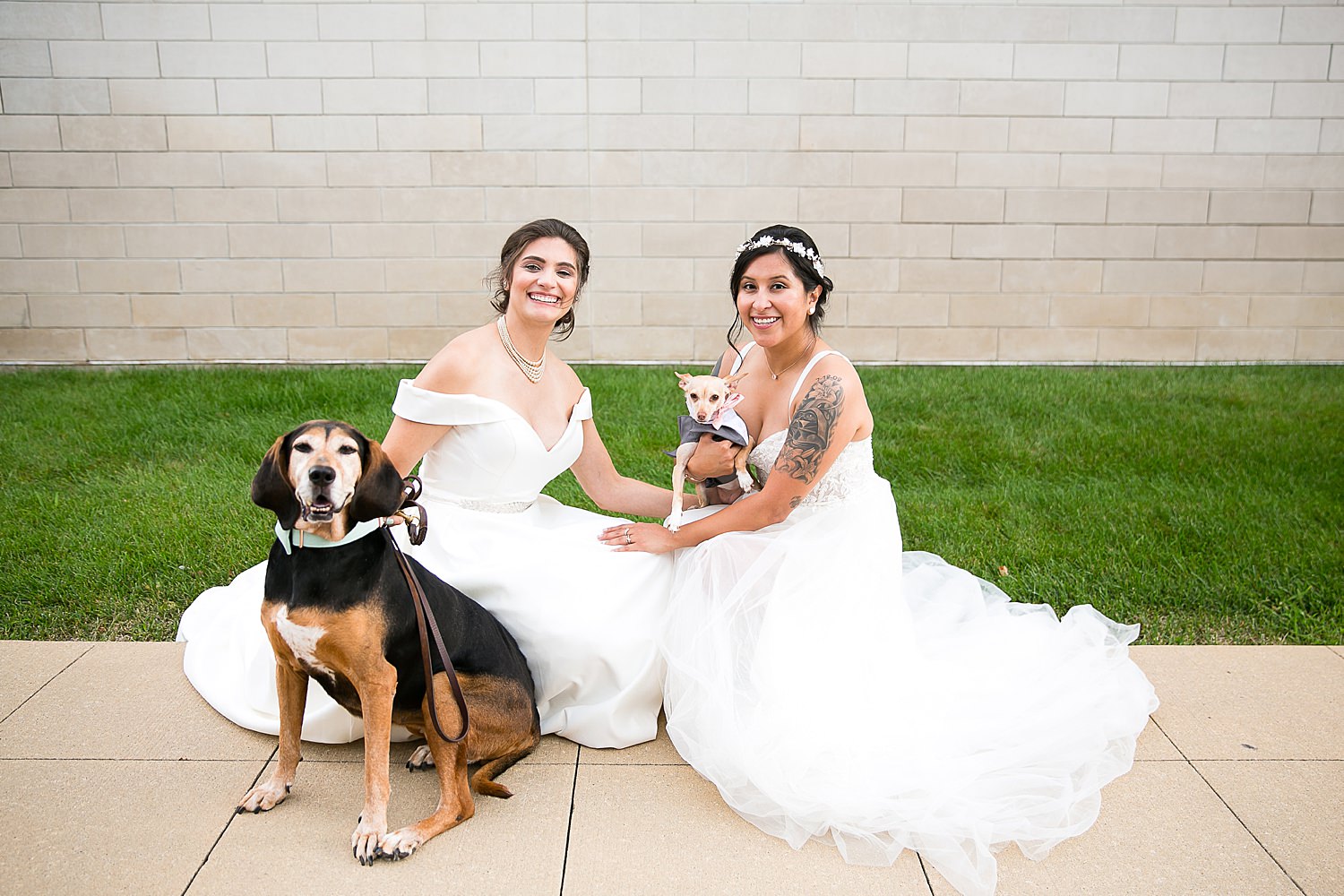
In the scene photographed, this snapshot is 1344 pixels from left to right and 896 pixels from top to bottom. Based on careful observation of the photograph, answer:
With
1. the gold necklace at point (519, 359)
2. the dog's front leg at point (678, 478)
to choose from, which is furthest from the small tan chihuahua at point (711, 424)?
the gold necklace at point (519, 359)

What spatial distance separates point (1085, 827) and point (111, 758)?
10.6 ft

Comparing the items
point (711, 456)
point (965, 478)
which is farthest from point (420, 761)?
point (965, 478)

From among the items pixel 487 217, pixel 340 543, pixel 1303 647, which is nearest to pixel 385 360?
pixel 487 217

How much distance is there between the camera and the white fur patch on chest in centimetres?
264

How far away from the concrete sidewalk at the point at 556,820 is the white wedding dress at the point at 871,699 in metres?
0.10

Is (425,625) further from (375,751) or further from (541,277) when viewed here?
(541,277)

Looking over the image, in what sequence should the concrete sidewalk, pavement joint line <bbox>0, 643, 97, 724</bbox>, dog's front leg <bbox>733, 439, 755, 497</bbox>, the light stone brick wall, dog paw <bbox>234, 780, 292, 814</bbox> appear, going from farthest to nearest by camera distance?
the light stone brick wall < pavement joint line <bbox>0, 643, 97, 724</bbox> < dog's front leg <bbox>733, 439, 755, 497</bbox> < dog paw <bbox>234, 780, 292, 814</bbox> < the concrete sidewalk

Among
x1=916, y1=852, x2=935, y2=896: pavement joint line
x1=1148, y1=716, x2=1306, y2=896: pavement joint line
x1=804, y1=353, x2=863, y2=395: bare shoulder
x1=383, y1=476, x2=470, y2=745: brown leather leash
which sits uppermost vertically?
x1=804, y1=353, x2=863, y2=395: bare shoulder

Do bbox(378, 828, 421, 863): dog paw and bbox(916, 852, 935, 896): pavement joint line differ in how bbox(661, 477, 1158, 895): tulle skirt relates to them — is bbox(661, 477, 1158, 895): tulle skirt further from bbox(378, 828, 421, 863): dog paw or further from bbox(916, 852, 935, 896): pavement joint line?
bbox(378, 828, 421, 863): dog paw

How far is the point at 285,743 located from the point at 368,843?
0.49 metres

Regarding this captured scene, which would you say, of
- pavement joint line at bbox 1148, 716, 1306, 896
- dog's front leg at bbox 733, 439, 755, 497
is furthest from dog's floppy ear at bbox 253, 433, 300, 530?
pavement joint line at bbox 1148, 716, 1306, 896

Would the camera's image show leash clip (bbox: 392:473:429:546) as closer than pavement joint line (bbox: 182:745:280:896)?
No

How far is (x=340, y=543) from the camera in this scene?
2.65 meters

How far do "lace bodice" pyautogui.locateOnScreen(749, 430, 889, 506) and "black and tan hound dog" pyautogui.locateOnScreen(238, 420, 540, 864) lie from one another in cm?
124
